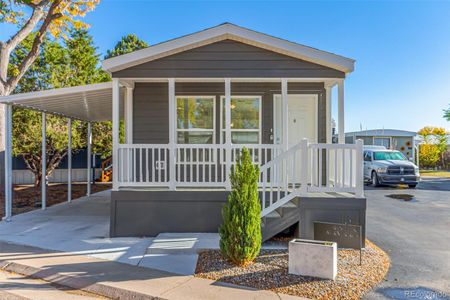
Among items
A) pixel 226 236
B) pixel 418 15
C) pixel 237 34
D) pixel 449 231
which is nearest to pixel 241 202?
pixel 226 236

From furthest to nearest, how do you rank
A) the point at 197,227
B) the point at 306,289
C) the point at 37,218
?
the point at 37,218 → the point at 197,227 → the point at 306,289

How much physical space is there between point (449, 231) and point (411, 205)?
3.27 m

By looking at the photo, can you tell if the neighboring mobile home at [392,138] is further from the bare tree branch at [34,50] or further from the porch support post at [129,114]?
the bare tree branch at [34,50]

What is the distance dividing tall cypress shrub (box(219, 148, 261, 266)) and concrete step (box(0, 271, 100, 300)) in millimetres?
1697

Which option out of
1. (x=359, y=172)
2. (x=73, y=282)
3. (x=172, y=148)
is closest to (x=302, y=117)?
(x=359, y=172)

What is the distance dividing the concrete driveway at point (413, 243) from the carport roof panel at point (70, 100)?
242 inches

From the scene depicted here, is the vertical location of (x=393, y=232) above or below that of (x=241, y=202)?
below

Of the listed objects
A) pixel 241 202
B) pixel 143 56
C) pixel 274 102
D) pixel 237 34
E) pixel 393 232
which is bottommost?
pixel 393 232

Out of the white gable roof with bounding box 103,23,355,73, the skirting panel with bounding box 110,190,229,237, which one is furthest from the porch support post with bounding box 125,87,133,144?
the skirting panel with bounding box 110,190,229,237

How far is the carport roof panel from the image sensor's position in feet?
21.5

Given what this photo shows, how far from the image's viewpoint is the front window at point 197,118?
748 centimetres

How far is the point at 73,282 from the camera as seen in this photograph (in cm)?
377

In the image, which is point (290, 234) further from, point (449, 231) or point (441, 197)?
point (441, 197)

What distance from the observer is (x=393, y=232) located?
21.1 ft
